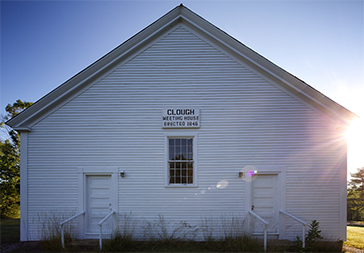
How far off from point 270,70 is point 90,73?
6632mm

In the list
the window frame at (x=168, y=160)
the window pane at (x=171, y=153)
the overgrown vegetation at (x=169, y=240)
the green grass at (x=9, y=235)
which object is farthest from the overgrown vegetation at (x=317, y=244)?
the green grass at (x=9, y=235)

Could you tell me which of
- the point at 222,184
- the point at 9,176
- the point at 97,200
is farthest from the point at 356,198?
the point at 9,176

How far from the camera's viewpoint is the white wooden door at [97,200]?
708 centimetres

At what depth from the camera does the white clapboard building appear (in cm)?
695

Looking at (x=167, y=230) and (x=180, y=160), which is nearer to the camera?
(x=167, y=230)

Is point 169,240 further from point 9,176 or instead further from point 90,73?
point 9,176

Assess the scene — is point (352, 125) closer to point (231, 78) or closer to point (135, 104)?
point (231, 78)

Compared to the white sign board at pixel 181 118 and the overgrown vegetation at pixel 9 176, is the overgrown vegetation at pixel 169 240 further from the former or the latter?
the overgrown vegetation at pixel 9 176

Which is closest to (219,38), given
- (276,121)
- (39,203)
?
(276,121)

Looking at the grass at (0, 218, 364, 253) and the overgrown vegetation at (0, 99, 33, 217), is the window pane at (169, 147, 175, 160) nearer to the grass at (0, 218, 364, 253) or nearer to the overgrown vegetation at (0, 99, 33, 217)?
the grass at (0, 218, 364, 253)

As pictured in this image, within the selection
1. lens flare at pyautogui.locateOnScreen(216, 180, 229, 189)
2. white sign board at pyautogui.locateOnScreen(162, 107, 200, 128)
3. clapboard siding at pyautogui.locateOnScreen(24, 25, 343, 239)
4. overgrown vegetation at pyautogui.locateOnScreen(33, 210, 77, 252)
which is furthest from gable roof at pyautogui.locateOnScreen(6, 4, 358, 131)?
lens flare at pyautogui.locateOnScreen(216, 180, 229, 189)

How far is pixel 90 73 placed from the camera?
7.12 metres

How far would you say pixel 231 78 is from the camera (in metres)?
7.27

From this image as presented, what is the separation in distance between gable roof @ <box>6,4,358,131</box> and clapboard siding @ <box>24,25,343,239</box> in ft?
0.86
